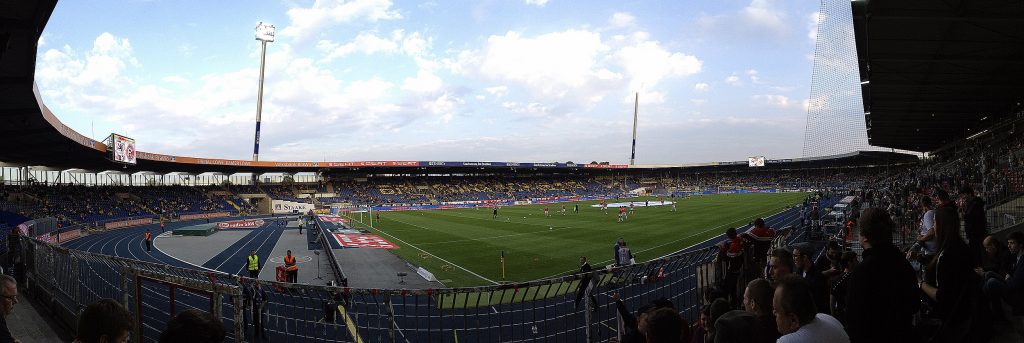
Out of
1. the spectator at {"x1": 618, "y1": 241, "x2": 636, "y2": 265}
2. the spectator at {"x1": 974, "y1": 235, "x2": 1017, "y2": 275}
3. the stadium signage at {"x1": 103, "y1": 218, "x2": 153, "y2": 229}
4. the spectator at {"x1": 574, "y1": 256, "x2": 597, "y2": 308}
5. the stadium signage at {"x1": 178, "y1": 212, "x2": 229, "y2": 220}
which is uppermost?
the spectator at {"x1": 974, "y1": 235, "x2": 1017, "y2": 275}

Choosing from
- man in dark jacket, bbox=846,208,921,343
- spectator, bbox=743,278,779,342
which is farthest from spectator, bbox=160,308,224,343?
man in dark jacket, bbox=846,208,921,343

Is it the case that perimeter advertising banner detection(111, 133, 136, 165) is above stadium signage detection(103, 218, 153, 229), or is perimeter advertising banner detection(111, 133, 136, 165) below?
above

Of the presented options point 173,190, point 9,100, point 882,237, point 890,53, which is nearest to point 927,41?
point 890,53

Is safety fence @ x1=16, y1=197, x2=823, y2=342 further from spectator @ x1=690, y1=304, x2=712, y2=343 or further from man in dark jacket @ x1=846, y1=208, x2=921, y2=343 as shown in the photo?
man in dark jacket @ x1=846, y1=208, x2=921, y2=343

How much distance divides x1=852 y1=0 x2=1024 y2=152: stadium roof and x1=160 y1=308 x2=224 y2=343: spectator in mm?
12602

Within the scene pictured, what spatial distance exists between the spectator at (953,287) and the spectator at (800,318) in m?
2.10

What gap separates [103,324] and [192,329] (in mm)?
689

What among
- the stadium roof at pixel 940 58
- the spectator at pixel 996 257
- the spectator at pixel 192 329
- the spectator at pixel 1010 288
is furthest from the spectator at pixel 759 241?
the spectator at pixel 192 329

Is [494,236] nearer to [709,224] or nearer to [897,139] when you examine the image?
[709,224]

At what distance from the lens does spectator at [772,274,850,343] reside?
8.30 ft

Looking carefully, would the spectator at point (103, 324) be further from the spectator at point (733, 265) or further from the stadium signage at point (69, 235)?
the stadium signage at point (69, 235)

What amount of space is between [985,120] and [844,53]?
18.1m

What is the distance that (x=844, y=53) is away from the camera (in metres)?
20.0

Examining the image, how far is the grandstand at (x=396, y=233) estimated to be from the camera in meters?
7.25
